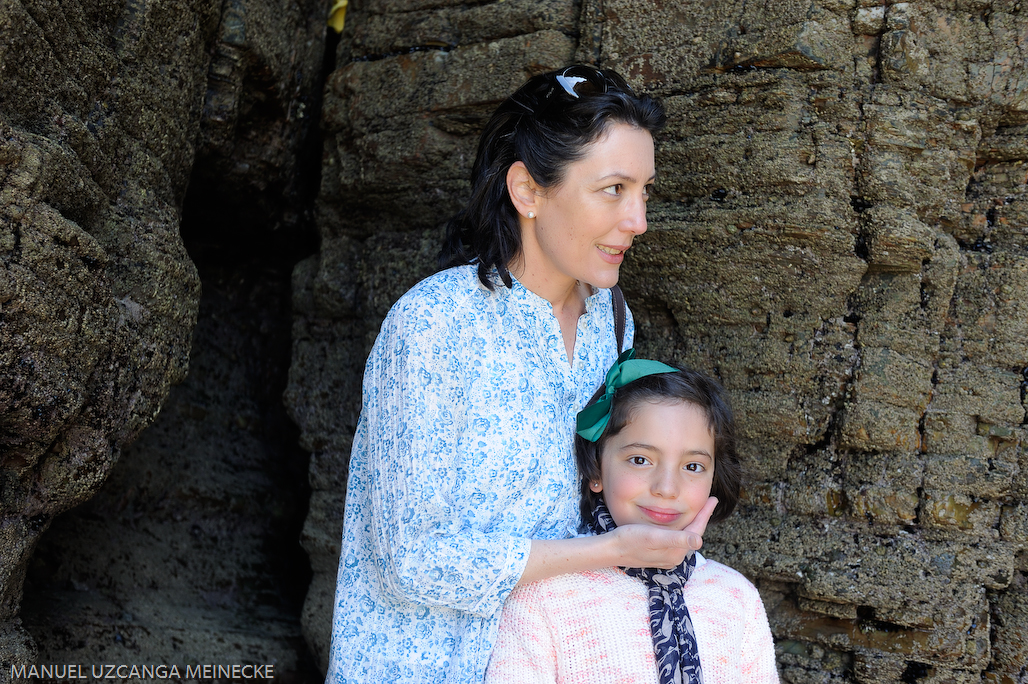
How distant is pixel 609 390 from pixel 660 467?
23 centimetres

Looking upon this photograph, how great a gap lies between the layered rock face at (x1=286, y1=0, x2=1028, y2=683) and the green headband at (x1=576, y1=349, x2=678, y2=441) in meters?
0.62

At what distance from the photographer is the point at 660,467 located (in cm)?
196

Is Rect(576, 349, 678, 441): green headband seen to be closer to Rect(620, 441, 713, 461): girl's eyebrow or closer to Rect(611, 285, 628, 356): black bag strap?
Rect(620, 441, 713, 461): girl's eyebrow

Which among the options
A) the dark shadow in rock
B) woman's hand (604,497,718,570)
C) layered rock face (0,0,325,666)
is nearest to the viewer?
woman's hand (604,497,718,570)

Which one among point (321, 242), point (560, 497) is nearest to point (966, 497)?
point (560, 497)

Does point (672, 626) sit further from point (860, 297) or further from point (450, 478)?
point (860, 297)

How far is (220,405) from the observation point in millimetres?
3678

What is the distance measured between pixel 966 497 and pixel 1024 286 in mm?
636

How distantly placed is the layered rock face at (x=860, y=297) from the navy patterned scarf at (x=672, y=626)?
769 mm

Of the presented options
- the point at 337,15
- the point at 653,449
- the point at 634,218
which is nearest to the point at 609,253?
the point at 634,218

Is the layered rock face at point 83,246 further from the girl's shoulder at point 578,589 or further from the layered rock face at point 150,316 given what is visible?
the girl's shoulder at point 578,589

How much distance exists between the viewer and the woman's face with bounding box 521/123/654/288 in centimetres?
206

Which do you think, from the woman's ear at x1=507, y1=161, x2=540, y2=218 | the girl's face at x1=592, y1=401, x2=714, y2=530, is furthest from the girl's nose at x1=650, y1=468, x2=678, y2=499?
the woman's ear at x1=507, y1=161, x2=540, y2=218

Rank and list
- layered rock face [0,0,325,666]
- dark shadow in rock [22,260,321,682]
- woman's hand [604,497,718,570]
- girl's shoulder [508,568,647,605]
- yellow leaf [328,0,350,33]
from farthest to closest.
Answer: yellow leaf [328,0,350,33]
dark shadow in rock [22,260,321,682]
layered rock face [0,0,325,666]
girl's shoulder [508,568,647,605]
woman's hand [604,497,718,570]
